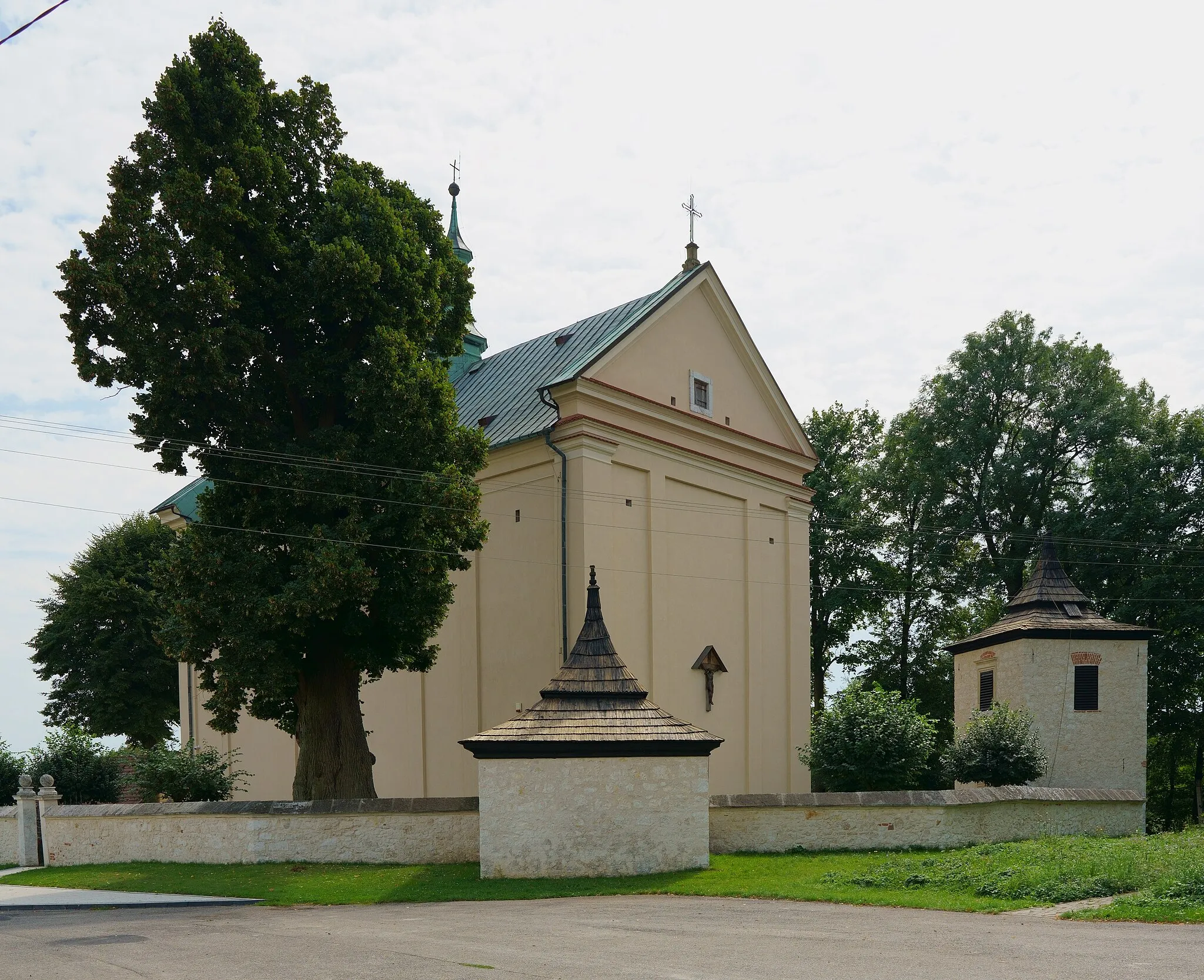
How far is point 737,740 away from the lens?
27.8 m

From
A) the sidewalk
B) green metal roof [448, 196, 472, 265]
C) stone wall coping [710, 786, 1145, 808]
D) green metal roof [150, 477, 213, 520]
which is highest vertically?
green metal roof [448, 196, 472, 265]

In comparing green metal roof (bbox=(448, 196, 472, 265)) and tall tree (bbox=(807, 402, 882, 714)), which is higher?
green metal roof (bbox=(448, 196, 472, 265))

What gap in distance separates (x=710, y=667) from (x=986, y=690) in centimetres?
709

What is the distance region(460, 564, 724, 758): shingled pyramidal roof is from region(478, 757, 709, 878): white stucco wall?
0.61 ft

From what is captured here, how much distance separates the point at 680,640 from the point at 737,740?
3.13 metres

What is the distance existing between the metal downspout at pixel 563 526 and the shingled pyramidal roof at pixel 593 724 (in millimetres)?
4290

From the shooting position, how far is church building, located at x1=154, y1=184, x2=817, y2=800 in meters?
25.3

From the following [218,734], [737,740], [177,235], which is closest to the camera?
[177,235]

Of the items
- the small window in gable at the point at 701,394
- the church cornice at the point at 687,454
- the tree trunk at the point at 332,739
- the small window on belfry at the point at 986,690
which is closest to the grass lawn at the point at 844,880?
the tree trunk at the point at 332,739

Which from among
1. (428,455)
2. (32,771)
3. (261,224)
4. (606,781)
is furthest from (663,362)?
(32,771)

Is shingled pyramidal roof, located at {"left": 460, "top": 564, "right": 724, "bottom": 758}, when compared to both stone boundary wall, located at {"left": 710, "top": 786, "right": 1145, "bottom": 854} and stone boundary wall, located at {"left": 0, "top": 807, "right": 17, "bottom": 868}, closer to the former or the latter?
stone boundary wall, located at {"left": 710, "top": 786, "right": 1145, "bottom": 854}

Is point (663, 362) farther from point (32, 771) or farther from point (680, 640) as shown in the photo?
point (32, 771)

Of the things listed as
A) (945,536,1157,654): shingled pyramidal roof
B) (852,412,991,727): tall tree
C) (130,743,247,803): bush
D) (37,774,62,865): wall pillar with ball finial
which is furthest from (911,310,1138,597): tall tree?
(37,774,62,865): wall pillar with ball finial

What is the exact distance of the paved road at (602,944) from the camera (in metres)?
9.73
